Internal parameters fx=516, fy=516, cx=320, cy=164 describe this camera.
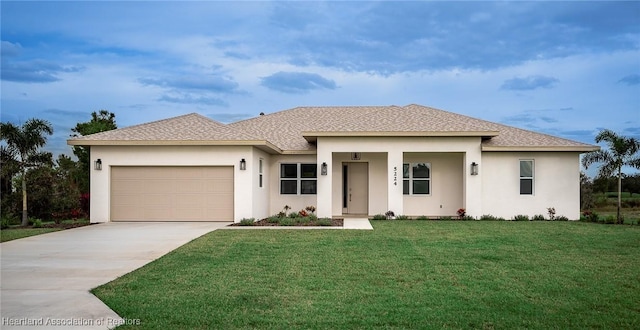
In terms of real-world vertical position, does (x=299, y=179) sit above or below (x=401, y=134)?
below

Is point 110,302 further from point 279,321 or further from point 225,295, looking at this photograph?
point 279,321

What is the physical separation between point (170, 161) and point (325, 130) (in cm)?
587

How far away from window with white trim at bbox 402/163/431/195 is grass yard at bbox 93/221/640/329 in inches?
332

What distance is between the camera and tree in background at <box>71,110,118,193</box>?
25.2 meters

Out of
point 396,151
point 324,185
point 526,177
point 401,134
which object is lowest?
point 324,185

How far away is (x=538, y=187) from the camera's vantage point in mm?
20469

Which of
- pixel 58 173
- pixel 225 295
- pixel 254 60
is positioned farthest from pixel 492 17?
pixel 58 173

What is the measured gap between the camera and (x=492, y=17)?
1811cm

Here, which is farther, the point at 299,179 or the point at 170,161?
the point at 299,179

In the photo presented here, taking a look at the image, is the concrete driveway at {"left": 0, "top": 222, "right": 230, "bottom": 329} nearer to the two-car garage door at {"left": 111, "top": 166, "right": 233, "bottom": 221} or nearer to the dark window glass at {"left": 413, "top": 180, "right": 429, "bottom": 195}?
the two-car garage door at {"left": 111, "top": 166, "right": 233, "bottom": 221}

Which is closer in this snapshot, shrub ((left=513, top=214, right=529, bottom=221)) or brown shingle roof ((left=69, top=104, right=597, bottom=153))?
brown shingle roof ((left=69, top=104, right=597, bottom=153))

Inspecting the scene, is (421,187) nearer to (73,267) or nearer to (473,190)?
(473,190)

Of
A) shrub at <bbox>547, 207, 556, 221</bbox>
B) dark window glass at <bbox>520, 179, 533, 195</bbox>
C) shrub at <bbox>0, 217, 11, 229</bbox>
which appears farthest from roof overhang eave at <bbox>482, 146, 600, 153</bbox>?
shrub at <bbox>0, 217, 11, 229</bbox>

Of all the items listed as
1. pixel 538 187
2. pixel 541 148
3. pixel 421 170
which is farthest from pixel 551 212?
pixel 421 170
